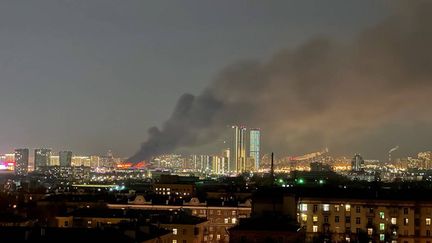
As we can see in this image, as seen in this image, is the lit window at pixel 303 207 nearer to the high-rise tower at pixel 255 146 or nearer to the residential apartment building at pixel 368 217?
the residential apartment building at pixel 368 217

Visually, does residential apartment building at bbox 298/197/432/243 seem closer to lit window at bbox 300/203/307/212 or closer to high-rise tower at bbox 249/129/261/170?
lit window at bbox 300/203/307/212

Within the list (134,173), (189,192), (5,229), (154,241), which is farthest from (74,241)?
(134,173)

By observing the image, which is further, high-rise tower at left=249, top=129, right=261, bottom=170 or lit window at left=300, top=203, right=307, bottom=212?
high-rise tower at left=249, top=129, right=261, bottom=170

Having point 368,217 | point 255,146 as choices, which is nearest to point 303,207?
point 368,217

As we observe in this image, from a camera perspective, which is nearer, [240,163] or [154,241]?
[154,241]

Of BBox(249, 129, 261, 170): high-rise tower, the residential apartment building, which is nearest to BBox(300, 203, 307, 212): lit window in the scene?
the residential apartment building

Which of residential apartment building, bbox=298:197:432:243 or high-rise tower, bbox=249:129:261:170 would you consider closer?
residential apartment building, bbox=298:197:432:243

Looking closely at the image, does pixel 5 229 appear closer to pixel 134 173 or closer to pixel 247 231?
pixel 247 231

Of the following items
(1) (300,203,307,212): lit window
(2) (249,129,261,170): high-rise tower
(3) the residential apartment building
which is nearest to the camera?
(3) the residential apartment building

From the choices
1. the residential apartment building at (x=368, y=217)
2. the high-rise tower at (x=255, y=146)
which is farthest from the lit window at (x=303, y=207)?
the high-rise tower at (x=255, y=146)

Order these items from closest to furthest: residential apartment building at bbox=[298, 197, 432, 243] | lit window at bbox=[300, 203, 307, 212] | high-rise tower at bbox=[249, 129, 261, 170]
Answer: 1. residential apartment building at bbox=[298, 197, 432, 243]
2. lit window at bbox=[300, 203, 307, 212]
3. high-rise tower at bbox=[249, 129, 261, 170]

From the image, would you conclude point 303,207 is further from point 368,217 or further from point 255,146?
point 255,146
